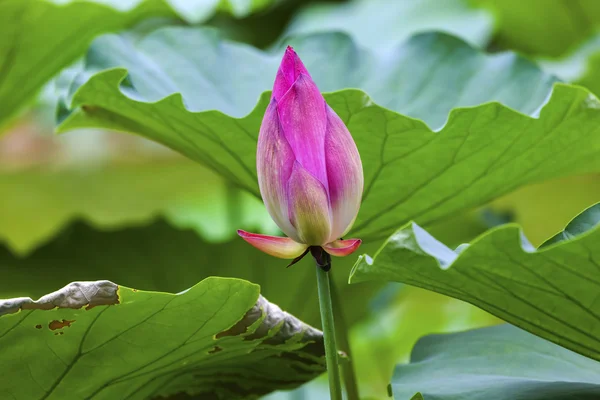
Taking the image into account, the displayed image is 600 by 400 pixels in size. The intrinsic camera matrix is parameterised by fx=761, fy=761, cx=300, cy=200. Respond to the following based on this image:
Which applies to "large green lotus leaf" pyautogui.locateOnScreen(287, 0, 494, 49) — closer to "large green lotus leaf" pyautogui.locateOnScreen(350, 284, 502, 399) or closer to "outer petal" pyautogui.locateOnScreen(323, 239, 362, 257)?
"large green lotus leaf" pyautogui.locateOnScreen(350, 284, 502, 399)

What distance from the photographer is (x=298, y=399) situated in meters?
1.05

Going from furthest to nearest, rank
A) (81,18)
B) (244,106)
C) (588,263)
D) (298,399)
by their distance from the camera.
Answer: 1. (298,399)
2. (81,18)
3. (244,106)
4. (588,263)

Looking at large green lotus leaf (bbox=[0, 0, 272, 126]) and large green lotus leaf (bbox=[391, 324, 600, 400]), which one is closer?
large green lotus leaf (bbox=[391, 324, 600, 400])

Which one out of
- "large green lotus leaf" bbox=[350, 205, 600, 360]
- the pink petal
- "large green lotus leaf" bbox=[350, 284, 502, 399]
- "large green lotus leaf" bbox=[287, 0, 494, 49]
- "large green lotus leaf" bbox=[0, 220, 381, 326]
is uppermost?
"large green lotus leaf" bbox=[287, 0, 494, 49]

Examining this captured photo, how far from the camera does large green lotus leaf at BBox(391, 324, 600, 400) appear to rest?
0.52 metres

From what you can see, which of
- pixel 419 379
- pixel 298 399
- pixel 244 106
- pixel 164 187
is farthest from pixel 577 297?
pixel 164 187

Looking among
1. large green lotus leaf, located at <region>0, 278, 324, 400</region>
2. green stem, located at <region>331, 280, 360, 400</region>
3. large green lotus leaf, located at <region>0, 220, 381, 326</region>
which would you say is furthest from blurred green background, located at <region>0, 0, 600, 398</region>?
large green lotus leaf, located at <region>0, 278, 324, 400</region>

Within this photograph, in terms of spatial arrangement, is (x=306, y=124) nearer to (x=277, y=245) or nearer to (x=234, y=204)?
(x=277, y=245)

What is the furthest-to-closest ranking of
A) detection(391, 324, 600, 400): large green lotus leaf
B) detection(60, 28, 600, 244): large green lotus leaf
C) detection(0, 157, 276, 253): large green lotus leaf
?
detection(0, 157, 276, 253): large green lotus leaf → detection(60, 28, 600, 244): large green lotus leaf → detection(391, 324, 600, 400): large green lotus leaf

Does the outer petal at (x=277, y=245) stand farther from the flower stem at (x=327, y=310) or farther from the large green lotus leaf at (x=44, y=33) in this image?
the large green lotus leaf at (x=44, y=33)

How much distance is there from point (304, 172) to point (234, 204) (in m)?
0.78

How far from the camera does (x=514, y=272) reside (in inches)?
17.0

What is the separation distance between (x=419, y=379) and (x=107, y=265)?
522mm

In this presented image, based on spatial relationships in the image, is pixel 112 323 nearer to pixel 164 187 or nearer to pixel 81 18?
pixel 81 18
